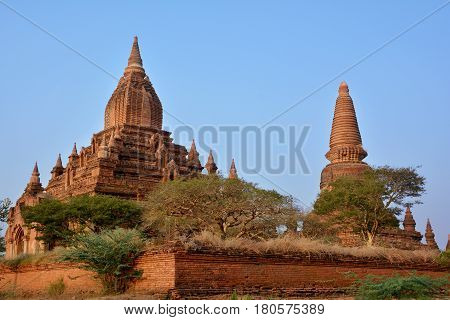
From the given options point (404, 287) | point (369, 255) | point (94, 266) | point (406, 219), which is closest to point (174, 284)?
point (94, 266)

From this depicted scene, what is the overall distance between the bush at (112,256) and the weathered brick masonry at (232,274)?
1.20 ft

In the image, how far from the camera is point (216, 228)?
21141 mm

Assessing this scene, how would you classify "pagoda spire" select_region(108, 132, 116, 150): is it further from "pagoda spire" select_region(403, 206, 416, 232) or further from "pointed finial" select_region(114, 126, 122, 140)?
"pagoda spire" select_region(403, 206, 416, 232)

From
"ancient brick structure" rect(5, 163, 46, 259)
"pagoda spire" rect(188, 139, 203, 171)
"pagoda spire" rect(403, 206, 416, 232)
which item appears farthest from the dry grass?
"pagoda spire" rect(403, 206, 416, 232)

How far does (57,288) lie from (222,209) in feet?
21.5

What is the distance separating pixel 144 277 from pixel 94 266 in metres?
1.55

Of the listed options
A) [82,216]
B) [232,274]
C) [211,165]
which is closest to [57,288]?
[232,274]

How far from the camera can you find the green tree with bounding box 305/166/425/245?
25.4 meters

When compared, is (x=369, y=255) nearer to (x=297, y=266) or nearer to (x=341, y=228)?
(x=297, y=266)

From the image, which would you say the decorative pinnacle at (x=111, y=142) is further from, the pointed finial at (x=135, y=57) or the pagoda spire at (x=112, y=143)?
the pointed finial at (x=135, y=57)

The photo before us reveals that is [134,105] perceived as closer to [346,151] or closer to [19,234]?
[19,234]

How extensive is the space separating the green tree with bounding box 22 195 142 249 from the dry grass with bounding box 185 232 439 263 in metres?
9.40

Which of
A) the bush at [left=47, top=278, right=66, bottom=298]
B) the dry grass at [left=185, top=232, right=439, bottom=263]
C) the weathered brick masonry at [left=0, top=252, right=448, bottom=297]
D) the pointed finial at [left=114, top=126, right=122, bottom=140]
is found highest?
the pointed finial at [left=114, top=126, right=122, bottom=140]

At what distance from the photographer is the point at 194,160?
132 ft
